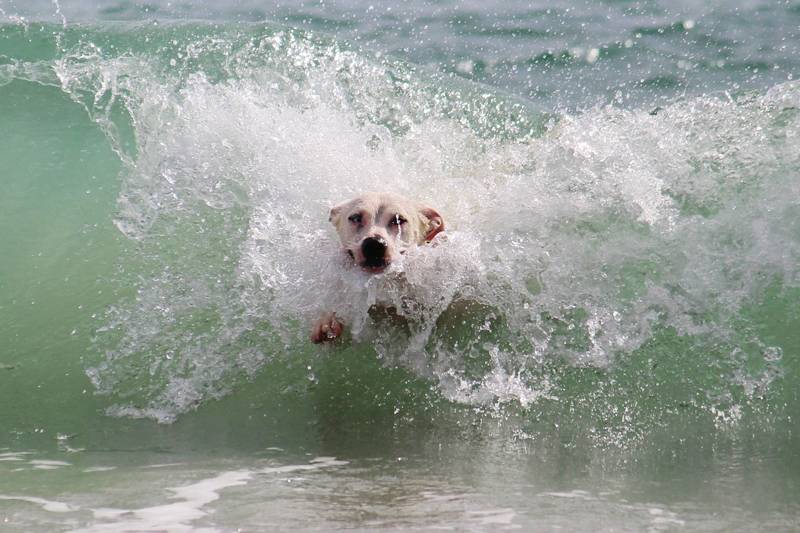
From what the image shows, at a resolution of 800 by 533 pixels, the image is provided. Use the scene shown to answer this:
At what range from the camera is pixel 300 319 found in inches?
206

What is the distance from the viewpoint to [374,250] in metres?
4.69

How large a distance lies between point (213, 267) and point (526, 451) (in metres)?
2.72

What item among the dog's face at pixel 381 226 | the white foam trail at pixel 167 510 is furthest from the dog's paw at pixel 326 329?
the white foam trail at pixel 167 510

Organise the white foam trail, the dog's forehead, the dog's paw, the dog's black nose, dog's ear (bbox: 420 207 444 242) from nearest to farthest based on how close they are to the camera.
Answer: the white foam trail, the dog's black nose, the dog's paw, the dog's forehead, dog's ear (bbox: 420 207 444 242)

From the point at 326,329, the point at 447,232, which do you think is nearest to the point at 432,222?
the point at 447,232

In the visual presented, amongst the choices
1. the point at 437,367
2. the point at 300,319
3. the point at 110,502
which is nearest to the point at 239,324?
the point at 300,319

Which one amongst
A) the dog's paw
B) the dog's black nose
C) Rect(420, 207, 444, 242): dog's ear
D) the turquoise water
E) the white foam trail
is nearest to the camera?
the white foam trail

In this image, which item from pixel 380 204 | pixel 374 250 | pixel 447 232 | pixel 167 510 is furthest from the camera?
pixel 447 232

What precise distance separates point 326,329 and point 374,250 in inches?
21.2

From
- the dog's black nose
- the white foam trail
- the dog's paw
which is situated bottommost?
the white foam trail

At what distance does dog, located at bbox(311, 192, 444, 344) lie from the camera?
4730 millimetres

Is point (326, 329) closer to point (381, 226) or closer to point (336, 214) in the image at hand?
point (381, 226)


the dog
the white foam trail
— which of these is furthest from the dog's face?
the white foam trail

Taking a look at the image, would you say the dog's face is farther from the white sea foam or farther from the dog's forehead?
the white sea foam
